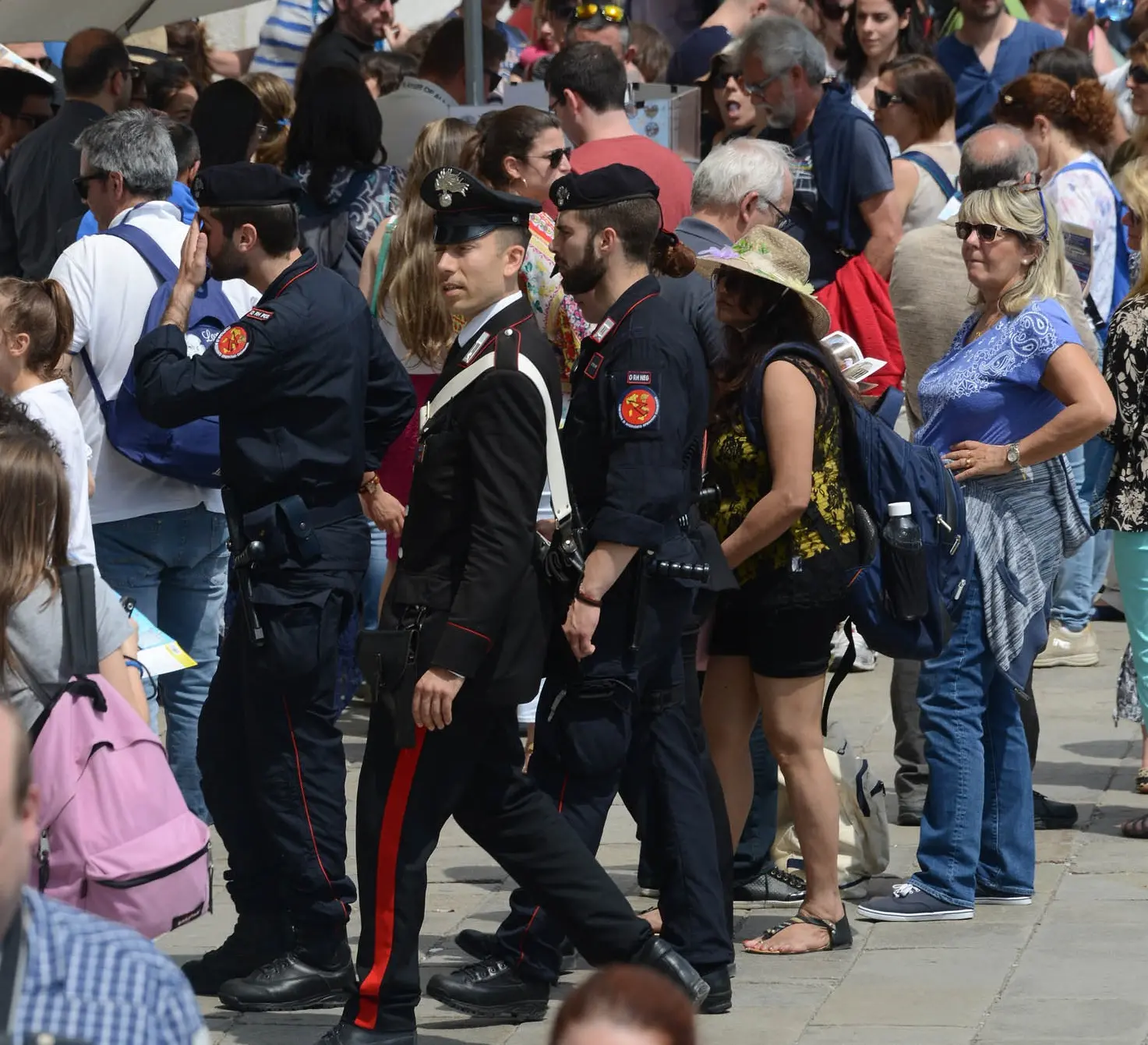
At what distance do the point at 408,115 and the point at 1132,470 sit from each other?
390 centimetres

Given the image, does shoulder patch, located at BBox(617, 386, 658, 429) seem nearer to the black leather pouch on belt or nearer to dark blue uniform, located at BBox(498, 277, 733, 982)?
dark blue uniform, located at BBox(498, 277, 733, 982)

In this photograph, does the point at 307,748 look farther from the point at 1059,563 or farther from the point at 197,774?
the point at 1059,563

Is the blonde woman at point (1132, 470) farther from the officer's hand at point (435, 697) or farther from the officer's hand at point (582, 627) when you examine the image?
the officer's hand at point (435, 697)

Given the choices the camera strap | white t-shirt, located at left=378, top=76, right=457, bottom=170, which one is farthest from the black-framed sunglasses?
white t-shirt, located at left=378, top=76, right=457, bottom=170

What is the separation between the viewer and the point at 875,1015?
16.3ft

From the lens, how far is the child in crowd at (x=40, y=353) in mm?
5316

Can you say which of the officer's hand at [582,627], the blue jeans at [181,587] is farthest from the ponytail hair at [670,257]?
the blue jeans at [181,587]

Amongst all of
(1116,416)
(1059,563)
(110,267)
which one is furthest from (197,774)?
(1116,416)

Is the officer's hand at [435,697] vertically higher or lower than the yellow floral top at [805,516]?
lower

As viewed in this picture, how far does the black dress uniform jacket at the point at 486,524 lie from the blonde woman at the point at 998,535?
158cm

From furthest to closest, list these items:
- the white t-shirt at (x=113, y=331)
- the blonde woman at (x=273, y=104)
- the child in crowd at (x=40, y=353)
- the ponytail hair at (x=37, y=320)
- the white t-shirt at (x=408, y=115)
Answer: the blonde woman at (x=273, y=104) < the white t-shirt at (x=408, y=115) < the white t-shirt at (x=113, y=331) < the ponytail hair at (x=37, y=320) < the child in crowd at (x=40, y=353)

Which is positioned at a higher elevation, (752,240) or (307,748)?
(752,240)

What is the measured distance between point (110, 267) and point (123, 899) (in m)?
2.55

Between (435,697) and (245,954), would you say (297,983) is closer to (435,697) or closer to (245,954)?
(245,954)
